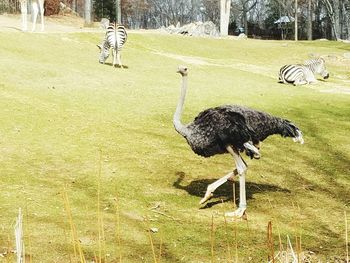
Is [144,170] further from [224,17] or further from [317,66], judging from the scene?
[224,17]

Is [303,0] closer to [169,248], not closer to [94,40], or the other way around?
[94,40]

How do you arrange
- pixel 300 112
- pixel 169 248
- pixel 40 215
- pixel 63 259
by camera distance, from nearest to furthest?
pixel 63 259 < pixel 169 248 < pixel 40 215 < pixel 300 112

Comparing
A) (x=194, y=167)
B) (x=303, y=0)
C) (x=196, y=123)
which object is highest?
(x=303, y=0)

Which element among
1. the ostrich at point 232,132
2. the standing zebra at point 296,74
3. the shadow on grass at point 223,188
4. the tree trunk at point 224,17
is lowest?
the shadow on grass at point 223,188

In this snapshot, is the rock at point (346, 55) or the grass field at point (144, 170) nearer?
the grass field at point (144, 170)

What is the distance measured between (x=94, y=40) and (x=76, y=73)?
9.58m

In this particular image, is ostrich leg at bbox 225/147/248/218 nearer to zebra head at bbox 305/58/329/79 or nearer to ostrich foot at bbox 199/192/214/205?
ostrich foot at bbox 199/192/214/205

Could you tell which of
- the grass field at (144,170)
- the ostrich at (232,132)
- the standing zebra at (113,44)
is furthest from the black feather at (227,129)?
the standing zebra at (113,44)

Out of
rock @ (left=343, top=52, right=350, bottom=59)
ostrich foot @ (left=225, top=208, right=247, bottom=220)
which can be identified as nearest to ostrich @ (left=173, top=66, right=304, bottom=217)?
ostrich foot @ (left=225, top=208, right=247, bottom=220)

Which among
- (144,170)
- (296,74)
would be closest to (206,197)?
(144,170)

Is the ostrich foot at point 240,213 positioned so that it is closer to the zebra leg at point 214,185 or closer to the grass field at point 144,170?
the grass field at point 144,170

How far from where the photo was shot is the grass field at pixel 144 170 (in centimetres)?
602

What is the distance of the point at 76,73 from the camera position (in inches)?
752

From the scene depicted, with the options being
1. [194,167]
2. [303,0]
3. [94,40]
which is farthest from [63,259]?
[303,0]
